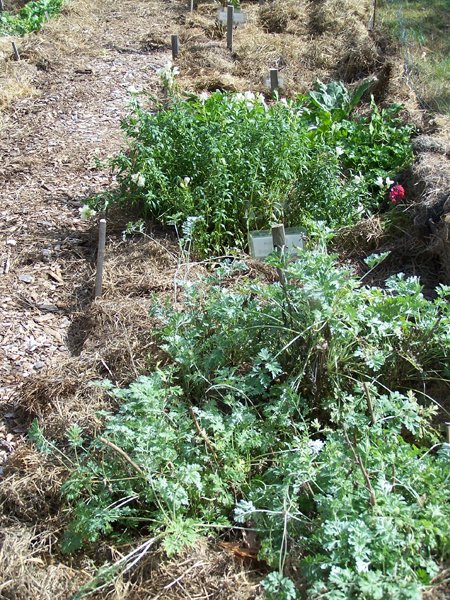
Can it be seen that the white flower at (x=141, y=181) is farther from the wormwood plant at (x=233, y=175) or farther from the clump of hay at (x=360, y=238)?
the clump of hay at (x=360, y=238)

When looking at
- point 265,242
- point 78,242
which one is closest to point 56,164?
point 78,242

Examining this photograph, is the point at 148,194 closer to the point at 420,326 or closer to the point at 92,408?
the point at 92,408

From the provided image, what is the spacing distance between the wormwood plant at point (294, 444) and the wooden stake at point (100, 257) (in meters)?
0.69

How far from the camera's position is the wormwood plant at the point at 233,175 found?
14.6ft

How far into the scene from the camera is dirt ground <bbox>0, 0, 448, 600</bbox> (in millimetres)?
2736

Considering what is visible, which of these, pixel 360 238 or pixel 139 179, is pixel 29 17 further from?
pixel 360 238

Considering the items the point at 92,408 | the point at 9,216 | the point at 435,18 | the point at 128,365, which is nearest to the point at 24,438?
the point at 92,408

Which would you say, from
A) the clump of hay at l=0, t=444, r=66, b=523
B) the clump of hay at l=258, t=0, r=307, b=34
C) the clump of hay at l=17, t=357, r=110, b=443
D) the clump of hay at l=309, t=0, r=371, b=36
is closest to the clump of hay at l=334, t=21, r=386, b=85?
the clump of hay at l=309, t=0, r=371, b=36

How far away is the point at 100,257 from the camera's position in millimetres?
4027

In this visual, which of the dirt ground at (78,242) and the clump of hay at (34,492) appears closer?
the dirt ground at (78,242)

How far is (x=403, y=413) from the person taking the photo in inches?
111

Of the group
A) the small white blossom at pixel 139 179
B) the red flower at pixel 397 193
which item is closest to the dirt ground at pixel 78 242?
the small white blossom at pixel 139 179

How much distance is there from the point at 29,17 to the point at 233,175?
6513 mm

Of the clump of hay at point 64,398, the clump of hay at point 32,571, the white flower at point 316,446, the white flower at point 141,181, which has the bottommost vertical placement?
the clump of hay at point 32,571
